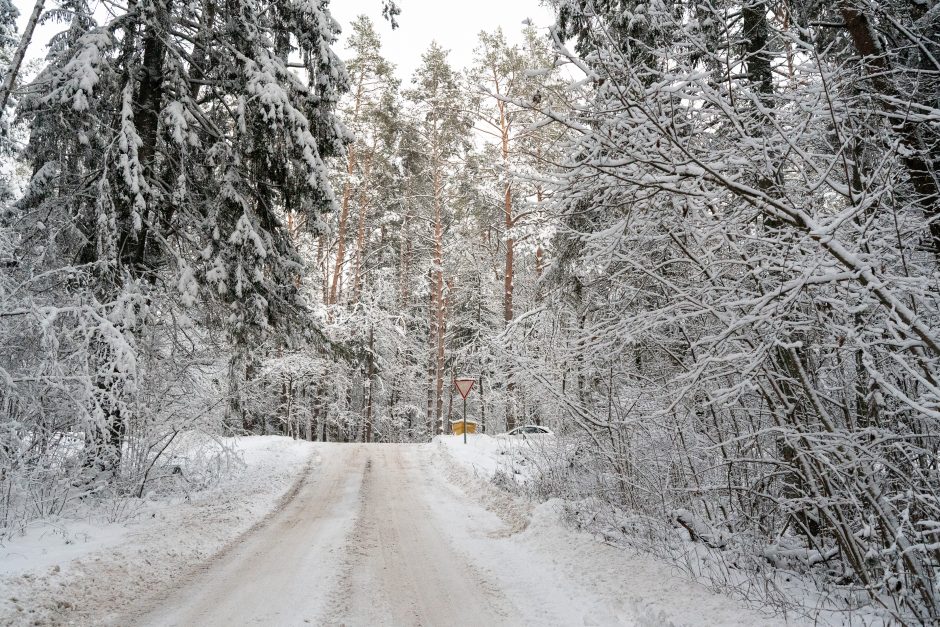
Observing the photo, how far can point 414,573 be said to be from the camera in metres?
5.15

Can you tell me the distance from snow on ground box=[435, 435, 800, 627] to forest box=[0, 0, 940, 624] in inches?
11.5

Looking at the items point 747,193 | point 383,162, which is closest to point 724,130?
point 747,193

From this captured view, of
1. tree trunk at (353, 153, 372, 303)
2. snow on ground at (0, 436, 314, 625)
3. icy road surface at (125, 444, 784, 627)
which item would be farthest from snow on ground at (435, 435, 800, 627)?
tree trunk at (353, 153, 372, 303)

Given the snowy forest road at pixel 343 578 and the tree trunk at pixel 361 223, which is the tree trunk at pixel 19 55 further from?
the tree trunk at pixel 361 223

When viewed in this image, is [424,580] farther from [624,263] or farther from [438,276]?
[438,276]

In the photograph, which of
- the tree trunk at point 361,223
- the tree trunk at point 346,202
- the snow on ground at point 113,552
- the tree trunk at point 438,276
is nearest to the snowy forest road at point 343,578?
the snow on ground at point 113,552

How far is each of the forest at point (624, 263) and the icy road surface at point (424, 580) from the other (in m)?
0.58

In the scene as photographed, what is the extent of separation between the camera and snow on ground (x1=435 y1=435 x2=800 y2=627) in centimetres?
364

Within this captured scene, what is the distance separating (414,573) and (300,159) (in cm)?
677

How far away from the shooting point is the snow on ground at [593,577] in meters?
Answer: 3.64

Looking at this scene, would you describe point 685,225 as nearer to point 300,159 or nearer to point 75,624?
point 75,624

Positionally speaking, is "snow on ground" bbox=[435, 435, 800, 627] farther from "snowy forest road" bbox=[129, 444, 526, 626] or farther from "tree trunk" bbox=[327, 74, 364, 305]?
"tree trunk" bbox=[327, 74, 364, 305]

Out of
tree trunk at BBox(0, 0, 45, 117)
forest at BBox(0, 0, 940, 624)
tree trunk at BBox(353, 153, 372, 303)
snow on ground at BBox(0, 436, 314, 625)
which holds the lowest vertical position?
snow on ground at BBox(0, 436, 314, 625)

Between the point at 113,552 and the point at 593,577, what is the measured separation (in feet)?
15.7
